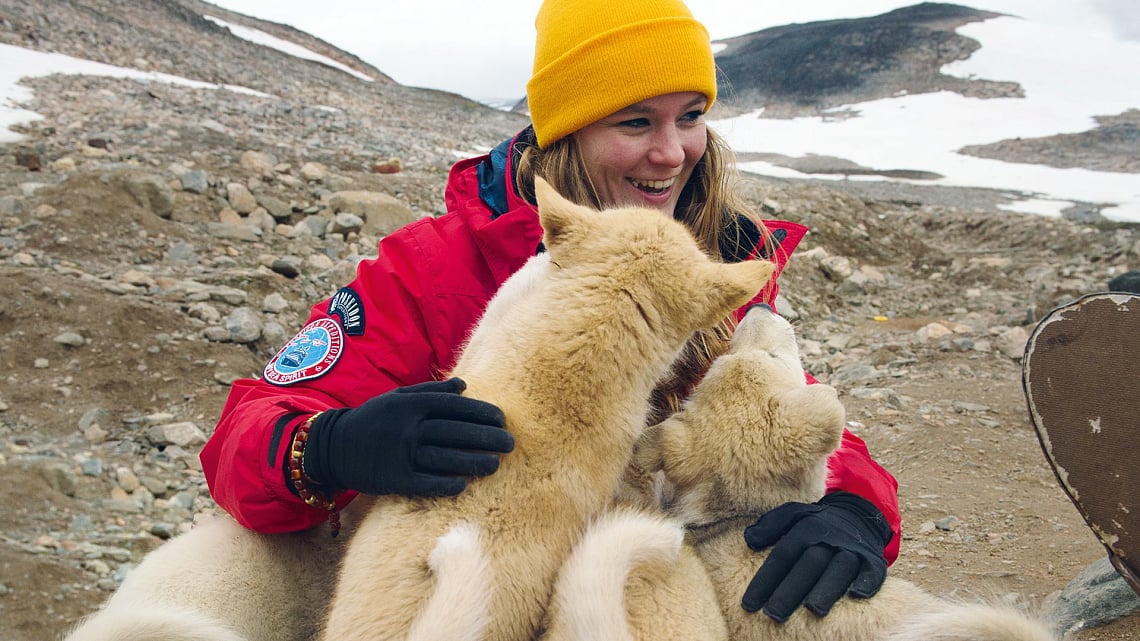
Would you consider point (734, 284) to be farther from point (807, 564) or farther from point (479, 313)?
point (479, 313)

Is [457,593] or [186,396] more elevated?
[457,593]

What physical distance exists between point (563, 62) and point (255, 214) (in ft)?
21.4

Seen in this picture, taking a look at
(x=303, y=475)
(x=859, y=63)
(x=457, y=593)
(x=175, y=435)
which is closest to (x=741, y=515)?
(x=457, y=593)

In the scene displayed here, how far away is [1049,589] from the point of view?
13.7 feet

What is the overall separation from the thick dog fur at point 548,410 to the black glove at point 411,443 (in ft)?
0.19

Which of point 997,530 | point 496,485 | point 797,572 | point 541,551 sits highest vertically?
point 496,485

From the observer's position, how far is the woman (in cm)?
215

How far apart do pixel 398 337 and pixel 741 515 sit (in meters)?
1.41

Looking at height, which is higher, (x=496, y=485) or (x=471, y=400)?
(x=471, y=400)

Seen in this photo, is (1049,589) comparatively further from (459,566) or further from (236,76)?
(236,76)

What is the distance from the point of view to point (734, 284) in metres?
2.26

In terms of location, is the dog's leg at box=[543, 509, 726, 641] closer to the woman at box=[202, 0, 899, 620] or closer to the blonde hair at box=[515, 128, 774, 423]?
the woman at box=[202, 0, 899, 620]

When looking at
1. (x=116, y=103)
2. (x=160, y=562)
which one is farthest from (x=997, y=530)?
(x=116, y=103)

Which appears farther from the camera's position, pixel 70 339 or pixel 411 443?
pixel 70 339
